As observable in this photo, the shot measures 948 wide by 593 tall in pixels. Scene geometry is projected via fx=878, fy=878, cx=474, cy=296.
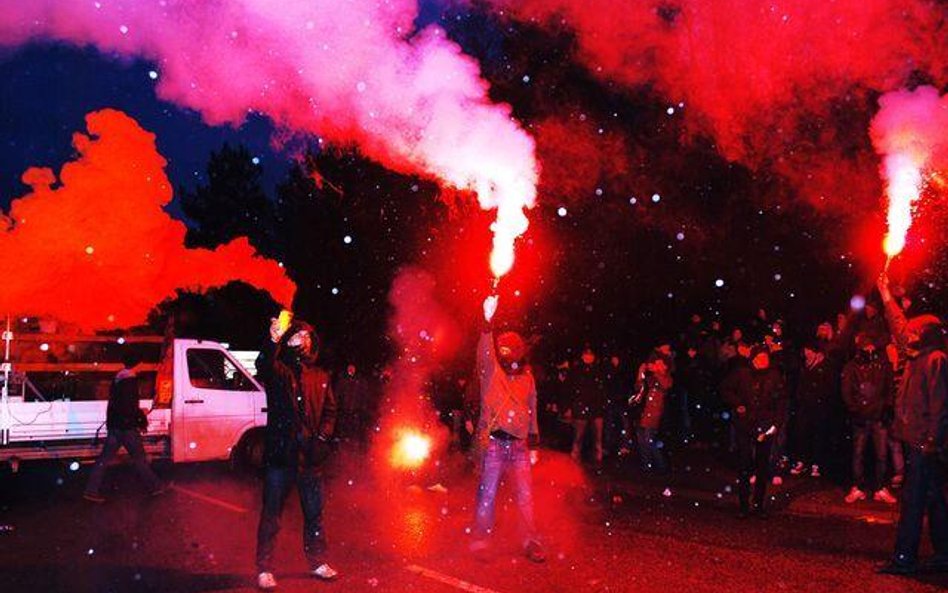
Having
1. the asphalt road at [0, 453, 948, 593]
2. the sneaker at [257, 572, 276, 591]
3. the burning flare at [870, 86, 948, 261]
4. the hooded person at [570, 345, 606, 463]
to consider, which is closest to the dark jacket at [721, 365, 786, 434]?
the asphalt road at [0, 453, 948, 593]

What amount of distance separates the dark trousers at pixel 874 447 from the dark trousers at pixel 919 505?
147 inches

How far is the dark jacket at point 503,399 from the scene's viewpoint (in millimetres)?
7531

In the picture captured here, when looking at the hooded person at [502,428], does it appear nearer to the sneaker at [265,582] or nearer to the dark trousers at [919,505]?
the sneaker at [265,582]

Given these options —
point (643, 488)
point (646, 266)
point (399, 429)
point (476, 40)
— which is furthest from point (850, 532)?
point (476, 40)

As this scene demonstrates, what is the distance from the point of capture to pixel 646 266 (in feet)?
52.9

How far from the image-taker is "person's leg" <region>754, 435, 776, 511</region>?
965 centimetres

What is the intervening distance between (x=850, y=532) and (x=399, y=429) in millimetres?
6416

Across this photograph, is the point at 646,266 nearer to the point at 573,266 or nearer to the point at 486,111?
the point at 573,266

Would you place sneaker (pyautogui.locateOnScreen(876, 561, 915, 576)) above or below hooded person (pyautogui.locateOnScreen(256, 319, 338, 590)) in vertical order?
below

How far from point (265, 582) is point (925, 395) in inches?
211

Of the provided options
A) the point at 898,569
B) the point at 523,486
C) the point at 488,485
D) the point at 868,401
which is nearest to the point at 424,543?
the point at 488,485

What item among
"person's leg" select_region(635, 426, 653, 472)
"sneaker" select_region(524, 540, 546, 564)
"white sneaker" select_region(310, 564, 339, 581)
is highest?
"person's leg" select_region(635, 426, 653, 472)

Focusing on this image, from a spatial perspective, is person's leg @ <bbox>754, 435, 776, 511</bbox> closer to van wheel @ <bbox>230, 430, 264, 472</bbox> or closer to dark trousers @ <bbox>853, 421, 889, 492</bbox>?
dark trousers @ <bbox>853, 421, 889, 492</bbox>

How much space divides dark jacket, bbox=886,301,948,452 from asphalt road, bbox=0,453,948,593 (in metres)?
1.10
